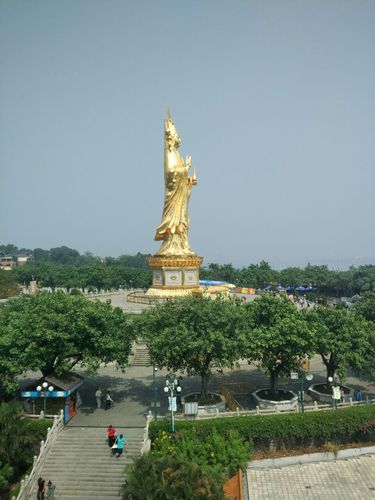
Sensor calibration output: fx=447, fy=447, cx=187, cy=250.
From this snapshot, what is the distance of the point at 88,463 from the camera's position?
16500 mm

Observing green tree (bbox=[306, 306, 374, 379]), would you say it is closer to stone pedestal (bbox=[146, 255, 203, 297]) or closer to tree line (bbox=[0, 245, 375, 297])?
stone pedestal (bbox=[146, 255, 203, 297])

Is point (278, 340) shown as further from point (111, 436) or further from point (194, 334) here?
point (111, 436)

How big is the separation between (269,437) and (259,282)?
52996mm

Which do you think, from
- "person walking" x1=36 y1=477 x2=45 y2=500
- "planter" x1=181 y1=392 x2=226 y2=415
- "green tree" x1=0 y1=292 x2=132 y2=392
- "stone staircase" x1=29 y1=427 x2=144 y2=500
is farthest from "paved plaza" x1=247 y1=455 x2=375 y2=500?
"green tree" x1=0 y1=292 x2=132 y2=392

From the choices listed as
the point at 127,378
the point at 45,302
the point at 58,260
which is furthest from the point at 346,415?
the point at 58,260

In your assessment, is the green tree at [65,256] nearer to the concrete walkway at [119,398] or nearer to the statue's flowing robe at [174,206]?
the statue's flowing robe at [174,206]

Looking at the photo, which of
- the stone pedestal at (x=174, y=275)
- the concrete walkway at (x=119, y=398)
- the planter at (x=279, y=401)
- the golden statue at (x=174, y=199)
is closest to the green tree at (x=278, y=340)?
the planter at (x=279, y=401)

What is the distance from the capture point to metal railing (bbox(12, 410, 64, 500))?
48.9 feet

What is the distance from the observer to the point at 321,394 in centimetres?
2178

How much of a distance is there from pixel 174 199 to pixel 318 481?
2918 cm

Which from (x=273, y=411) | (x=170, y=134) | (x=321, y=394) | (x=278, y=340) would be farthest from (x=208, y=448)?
(x=170, y=134)

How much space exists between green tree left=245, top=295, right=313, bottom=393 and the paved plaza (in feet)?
14.6

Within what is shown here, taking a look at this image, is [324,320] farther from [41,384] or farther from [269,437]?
[41,384]

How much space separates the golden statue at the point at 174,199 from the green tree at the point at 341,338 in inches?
810
